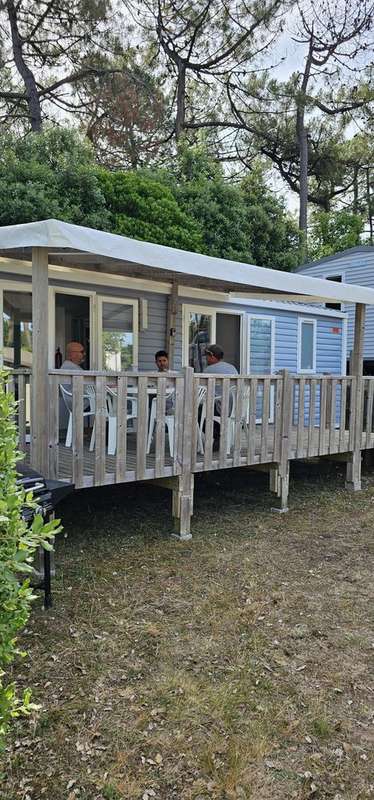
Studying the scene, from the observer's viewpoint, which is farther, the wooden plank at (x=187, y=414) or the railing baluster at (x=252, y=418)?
the railing baluster at (x=252, y=418)

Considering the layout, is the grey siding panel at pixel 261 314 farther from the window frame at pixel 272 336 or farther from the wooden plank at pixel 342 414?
the wooden plank at pixel 342 414

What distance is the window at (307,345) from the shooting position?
1123 centimetres

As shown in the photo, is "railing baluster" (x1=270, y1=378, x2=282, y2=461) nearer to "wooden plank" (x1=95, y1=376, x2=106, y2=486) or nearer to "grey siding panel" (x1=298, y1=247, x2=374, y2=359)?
"wooden plank" (x1=95, y1=376, x2=106, y2=486)

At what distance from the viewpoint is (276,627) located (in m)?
3.52

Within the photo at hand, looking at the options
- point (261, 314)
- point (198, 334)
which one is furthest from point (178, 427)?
point (261, 314)

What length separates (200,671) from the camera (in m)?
3.02

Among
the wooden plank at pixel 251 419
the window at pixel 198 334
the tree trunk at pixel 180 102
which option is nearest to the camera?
the wooden plank at pixel 251 419

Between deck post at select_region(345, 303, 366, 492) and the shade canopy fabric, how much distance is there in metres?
0.29

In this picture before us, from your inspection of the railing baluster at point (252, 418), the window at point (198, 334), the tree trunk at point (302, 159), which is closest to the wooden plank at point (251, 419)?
the railing baluster at point (252, 418)

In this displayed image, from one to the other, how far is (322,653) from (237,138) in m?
21.2

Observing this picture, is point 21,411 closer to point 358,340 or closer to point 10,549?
point 10,549

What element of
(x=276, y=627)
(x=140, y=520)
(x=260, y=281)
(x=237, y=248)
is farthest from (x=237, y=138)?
(x=276, y=627)

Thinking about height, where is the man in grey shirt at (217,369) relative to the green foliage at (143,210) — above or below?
below

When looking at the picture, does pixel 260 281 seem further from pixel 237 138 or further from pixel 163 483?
pixel 237 138
